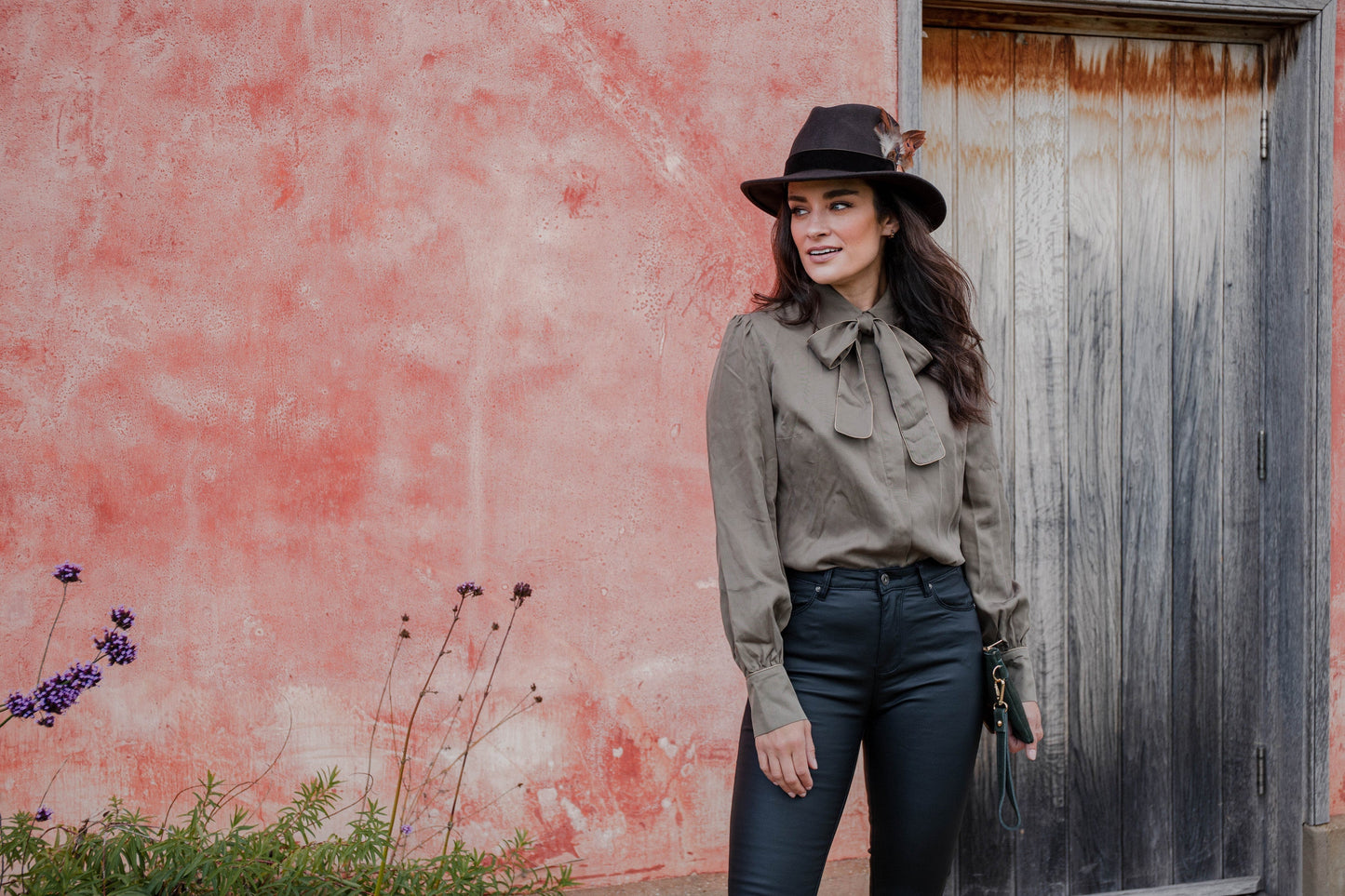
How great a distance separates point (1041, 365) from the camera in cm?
290

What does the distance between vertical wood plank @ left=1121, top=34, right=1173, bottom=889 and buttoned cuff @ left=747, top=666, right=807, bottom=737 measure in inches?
69.2

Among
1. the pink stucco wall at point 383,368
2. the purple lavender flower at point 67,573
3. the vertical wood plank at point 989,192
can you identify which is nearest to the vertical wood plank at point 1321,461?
the vertical wood plank at point 989,192

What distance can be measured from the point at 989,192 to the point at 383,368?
5.72 feet

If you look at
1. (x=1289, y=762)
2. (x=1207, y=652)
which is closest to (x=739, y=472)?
(x=1207, y=652)

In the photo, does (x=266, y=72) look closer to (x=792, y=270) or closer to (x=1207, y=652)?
(x=792, y=270)

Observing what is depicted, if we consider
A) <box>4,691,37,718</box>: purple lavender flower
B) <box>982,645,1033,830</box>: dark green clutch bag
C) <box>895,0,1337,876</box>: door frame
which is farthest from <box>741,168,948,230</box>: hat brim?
<box>4,691,37,718</box>: purple lavender flower

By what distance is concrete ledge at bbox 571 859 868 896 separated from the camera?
8.86ft

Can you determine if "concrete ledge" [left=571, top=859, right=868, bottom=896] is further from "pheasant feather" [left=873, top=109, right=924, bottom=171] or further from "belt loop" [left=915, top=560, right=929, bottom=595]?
"pheasant feather" [left=873, top=109, right=924, bottom=171]

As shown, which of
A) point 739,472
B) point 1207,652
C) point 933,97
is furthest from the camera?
A: point 1207,652

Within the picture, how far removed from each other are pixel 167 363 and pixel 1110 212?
2.62 m

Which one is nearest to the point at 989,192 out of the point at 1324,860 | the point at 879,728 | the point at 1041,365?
the point at 1041,365

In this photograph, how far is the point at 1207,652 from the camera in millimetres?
3035

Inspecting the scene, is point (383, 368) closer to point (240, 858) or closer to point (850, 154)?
point (240, 858)

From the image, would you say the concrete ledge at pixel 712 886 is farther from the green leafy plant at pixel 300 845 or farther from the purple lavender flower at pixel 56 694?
the purple lavender flower at pixel 56 694
